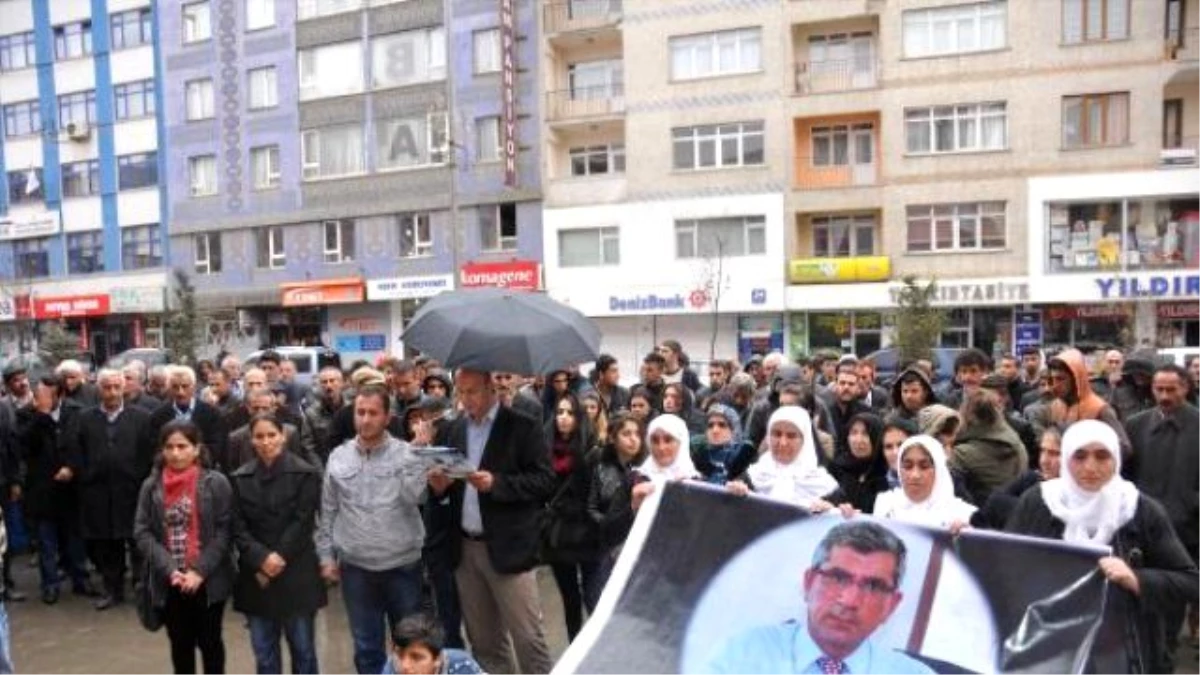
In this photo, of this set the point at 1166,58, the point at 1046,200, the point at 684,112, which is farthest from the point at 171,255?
the point at 1166,58

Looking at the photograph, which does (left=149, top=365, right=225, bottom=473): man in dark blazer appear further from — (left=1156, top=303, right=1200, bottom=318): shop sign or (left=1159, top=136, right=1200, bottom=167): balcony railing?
(left=1159, top=136, right=1200, bottom=167): balcony railing

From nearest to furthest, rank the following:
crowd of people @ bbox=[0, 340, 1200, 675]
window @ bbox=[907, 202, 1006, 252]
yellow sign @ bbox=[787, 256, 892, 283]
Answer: crowd of people @ bbox=[0, 340, 1200, 675]
window @ bbox=[907, 202, 1006, 252]
yellow sign @ bbox=[787, 256, 892, 283]

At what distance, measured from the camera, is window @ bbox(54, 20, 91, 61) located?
3994 centimetres

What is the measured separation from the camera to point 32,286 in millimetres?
41719

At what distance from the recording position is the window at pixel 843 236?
30.1m

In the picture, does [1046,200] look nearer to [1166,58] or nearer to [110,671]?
[1166,58]

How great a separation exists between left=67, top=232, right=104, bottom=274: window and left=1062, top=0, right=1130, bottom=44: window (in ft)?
118

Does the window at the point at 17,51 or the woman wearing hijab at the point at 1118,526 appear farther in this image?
the window at the point at 17,51

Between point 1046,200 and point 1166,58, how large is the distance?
15.3 ft

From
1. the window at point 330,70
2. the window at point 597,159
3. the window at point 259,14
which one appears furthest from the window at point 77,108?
the window at point 597,159

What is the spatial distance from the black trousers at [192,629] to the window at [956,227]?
1048 inches

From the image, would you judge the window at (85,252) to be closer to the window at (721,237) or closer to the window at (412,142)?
the window at (412,142)

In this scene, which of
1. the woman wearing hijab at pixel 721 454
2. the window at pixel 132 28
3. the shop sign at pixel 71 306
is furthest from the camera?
the shop sign at pixel 71 306

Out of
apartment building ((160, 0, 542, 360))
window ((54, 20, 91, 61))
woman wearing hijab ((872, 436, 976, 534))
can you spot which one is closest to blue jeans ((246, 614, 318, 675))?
woman wearing hijab ((872, 436, 976, 534))
